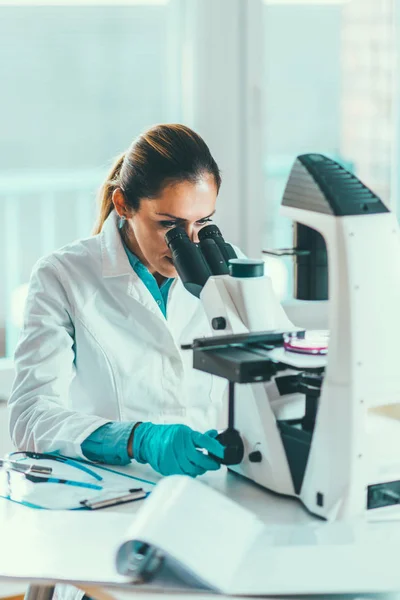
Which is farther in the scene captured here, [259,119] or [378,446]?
[259,119]

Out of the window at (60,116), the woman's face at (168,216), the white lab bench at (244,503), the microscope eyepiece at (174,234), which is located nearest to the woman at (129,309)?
the woman's face at (168,216)

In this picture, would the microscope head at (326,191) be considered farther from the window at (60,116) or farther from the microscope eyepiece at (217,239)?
the window at (60,116)

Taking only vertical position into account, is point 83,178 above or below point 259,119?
below

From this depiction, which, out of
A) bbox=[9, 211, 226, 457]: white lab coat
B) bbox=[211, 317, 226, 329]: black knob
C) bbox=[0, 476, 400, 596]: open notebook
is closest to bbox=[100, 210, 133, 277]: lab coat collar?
bbox=[9, 211, 226, 457]: white lab coat

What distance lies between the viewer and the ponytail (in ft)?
6.89

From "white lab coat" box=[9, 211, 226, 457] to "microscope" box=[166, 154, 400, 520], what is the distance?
37cm

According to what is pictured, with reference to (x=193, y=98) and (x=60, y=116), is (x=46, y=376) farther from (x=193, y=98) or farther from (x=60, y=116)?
(x=60, y=116)

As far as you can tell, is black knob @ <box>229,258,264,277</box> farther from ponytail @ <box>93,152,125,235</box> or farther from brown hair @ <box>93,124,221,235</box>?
ponytail @ <box>93,152,125,235</box>

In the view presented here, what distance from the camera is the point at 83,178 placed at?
457 centimetres

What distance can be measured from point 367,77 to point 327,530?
9.71ft

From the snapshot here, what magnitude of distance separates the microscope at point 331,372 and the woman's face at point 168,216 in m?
0.31

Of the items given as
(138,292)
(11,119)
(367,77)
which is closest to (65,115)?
(11,119)

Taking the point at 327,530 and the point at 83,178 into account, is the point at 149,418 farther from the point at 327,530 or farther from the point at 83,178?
the point at 83,178

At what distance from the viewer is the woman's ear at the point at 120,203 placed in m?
1.99
